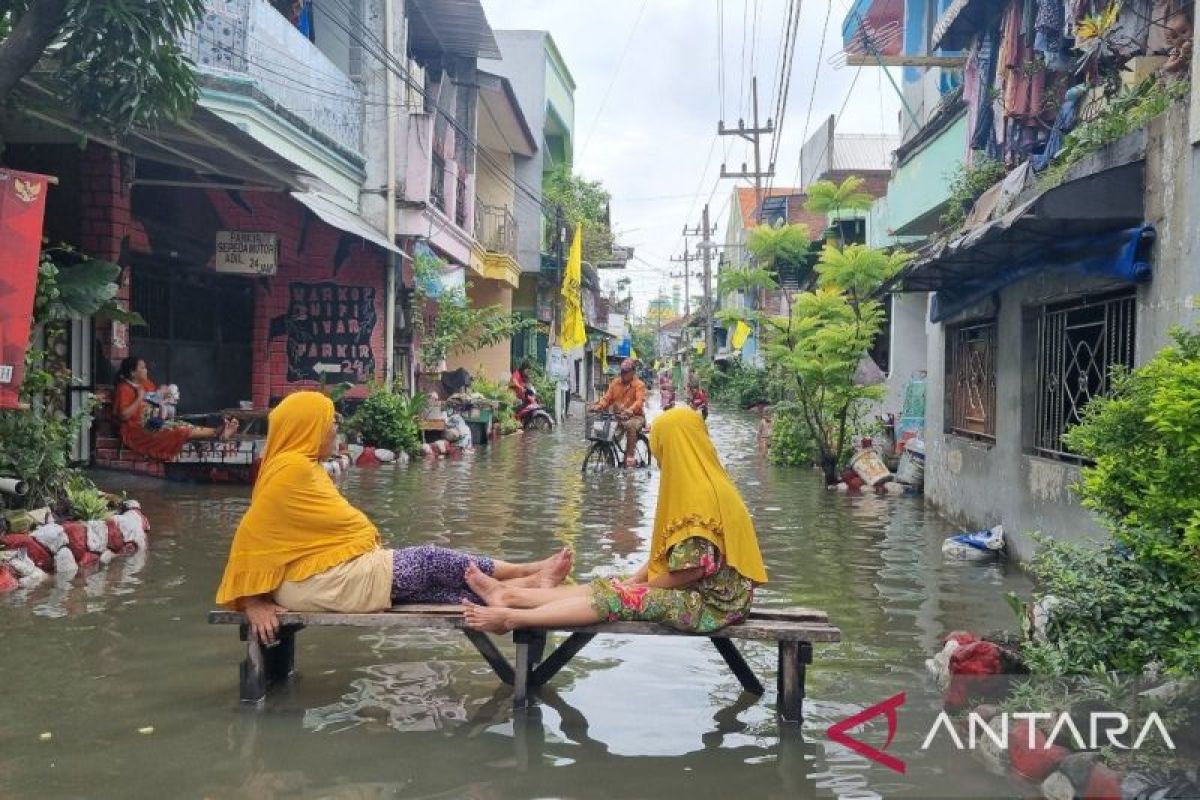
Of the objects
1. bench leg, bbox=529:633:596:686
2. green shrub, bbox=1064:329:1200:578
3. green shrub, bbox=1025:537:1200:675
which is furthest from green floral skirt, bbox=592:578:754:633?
green shrub, bbox=1064:329:1200:578

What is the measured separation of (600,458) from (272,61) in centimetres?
768

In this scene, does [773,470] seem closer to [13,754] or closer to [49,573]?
[49,573]

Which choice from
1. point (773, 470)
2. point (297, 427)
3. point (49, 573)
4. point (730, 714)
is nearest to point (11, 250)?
point (49, 573)

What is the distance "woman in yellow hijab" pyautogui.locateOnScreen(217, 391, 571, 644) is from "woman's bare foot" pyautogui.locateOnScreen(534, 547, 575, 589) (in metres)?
0.58

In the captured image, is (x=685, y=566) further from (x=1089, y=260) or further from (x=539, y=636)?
(x=1089, y=260)

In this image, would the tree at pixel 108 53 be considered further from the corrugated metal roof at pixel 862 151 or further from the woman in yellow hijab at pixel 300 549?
the corrugated metal roof at pixel 862 151

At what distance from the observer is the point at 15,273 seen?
22.8 feet

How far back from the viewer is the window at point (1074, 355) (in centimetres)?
730

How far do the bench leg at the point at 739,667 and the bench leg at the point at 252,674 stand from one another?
2163 millimetres

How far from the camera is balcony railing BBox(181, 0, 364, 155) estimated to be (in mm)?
11172

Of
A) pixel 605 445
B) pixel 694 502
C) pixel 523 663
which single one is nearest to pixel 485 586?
pixel 523 663

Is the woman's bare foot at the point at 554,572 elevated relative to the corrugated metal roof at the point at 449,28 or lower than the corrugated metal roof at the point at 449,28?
lower

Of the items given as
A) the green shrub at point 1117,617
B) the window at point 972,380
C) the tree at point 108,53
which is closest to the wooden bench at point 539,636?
the green shrub at point 1117,617

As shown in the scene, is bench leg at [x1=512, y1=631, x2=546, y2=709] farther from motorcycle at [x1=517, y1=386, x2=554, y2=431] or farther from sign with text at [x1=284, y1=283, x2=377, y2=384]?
motorcycle at [x1=517, y1=386, x2=554, y2=431]
